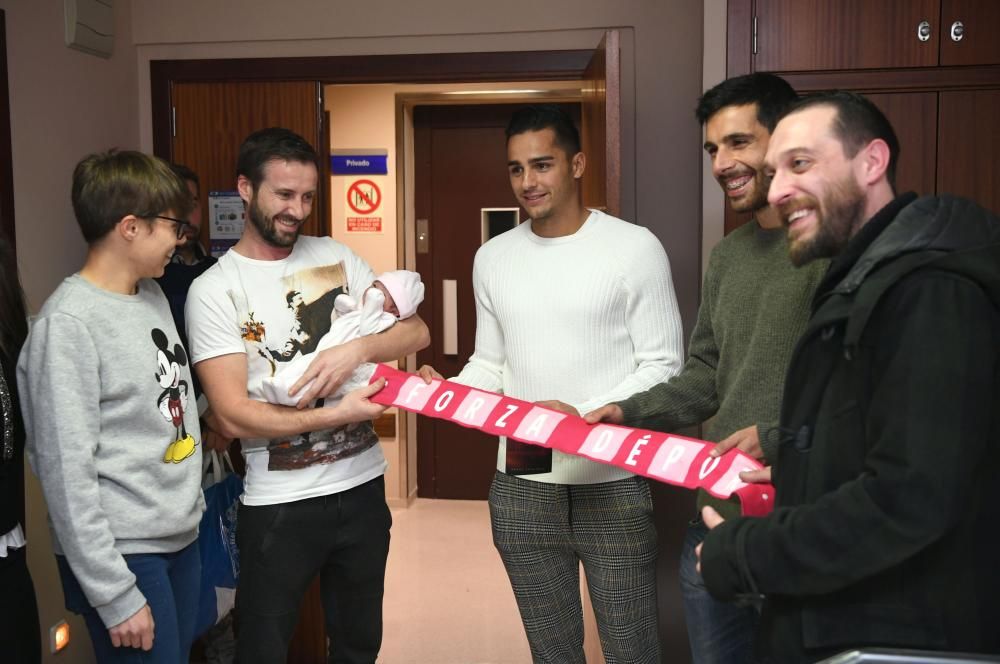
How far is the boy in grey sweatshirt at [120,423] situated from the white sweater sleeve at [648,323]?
1.00 metres

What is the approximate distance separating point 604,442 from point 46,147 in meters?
2.16

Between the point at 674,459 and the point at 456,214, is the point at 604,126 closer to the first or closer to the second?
the point at 674,459

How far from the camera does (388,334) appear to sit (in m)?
2.38

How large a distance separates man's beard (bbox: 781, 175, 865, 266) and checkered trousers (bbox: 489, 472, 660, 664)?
1043 millimetres

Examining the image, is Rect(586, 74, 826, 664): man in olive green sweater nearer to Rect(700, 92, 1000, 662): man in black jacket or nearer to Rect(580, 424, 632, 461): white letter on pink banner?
Rect(580, 424, 632, 461): white letter on pink banner

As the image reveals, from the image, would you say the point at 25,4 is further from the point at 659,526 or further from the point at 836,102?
the point at 659,526

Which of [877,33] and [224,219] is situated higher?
[877,33]

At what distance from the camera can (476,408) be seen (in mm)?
2174

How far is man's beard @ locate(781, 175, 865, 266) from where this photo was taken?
4.45ft

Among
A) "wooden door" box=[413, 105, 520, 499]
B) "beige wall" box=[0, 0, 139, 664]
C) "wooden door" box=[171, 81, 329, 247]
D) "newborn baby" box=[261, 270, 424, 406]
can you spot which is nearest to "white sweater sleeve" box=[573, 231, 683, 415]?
"newborn baby" box=[261, 270, 424, 406]

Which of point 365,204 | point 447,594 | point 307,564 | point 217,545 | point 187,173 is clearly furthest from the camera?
point 365,204

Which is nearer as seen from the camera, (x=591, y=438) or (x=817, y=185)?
(x=817, y=185)

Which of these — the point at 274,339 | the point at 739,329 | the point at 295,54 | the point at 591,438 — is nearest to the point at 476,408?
the point at 591,438

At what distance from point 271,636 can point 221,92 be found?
7.03 feet
